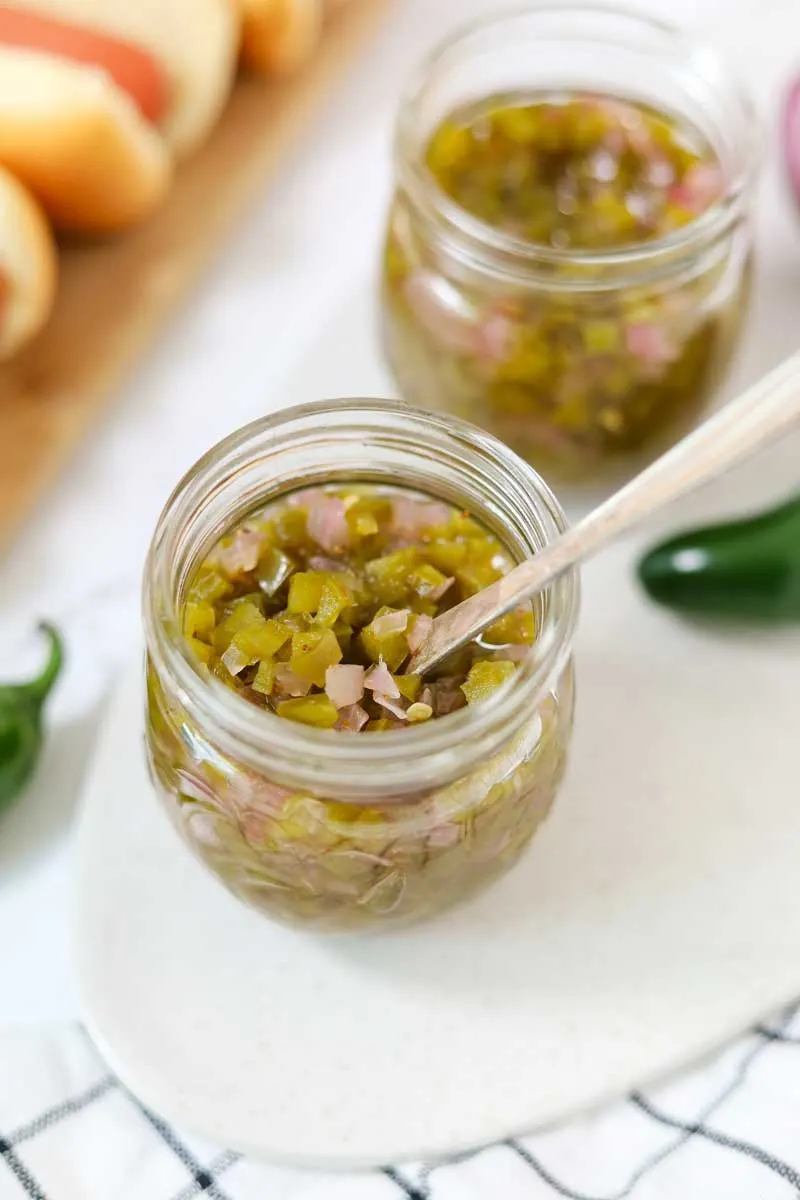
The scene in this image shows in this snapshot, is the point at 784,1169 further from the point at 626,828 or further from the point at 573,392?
the point at 573,392

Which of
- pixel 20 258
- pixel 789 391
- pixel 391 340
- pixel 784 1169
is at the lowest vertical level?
pixel 784 1169

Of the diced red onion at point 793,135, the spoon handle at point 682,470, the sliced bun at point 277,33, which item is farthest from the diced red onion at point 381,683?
the sliced bun at point 277,33

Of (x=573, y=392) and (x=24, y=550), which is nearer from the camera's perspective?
(x=573, y=392)

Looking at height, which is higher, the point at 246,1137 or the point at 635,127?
the point at 635,127

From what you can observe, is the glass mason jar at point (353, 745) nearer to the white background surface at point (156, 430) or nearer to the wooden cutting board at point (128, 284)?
the white background surface at point (156, 430)

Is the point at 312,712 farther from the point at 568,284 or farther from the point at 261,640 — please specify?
the point at 568,284

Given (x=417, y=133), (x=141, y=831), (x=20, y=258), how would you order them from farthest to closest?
(x=20, y=258) → (x=417, y=133) → (x=141, y=831)

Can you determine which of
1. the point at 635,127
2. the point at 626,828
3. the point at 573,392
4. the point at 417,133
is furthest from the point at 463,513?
the point at 635,127

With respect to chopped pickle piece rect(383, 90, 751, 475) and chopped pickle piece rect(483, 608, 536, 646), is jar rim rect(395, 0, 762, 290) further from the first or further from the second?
chopped pickle piece rect(483, 608, 536, 646)

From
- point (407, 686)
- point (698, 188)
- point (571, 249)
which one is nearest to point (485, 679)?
point (407, 686)
